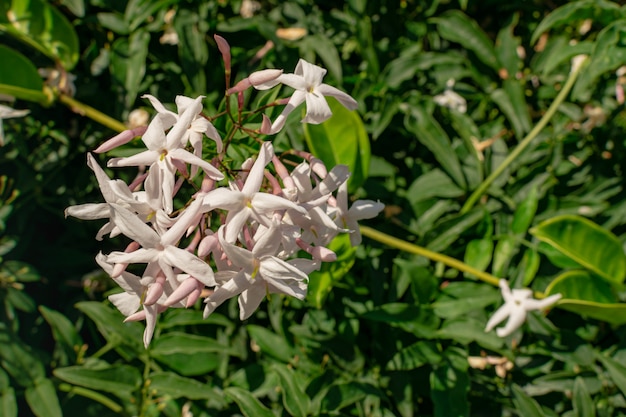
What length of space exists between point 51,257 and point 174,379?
1.94ft

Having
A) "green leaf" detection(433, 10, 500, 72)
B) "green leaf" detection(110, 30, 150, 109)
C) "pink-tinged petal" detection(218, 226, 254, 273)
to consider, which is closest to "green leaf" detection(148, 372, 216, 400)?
"pink-tinged petal" detection(218, 226, 254, 273)

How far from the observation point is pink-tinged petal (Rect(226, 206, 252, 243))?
77 centimetres

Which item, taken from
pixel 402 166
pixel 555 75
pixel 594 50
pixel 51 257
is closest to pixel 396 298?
pixel 402 166

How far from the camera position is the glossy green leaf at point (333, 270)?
1.06m

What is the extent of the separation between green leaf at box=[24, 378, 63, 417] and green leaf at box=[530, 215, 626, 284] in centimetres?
100

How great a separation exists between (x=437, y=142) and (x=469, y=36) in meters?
0.31

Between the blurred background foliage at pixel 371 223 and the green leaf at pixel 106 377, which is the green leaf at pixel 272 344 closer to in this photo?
the blurred background foliage at pixel 371 223

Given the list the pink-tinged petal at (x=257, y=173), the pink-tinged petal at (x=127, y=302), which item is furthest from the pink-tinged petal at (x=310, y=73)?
→ the pink-tinged petal at (x=127, y=302)

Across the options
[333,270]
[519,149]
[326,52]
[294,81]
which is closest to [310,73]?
[294,81]

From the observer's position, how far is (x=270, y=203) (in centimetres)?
77

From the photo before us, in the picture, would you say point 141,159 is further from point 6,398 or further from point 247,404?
point 6,398

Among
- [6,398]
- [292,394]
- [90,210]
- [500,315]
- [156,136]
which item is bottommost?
[6,398]

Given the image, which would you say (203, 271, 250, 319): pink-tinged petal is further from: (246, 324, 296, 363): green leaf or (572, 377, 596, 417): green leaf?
(572, 377, 596, 417): green leaf

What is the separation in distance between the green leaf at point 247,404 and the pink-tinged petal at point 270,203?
17.4 inches
